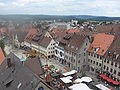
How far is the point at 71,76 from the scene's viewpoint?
2003 inches

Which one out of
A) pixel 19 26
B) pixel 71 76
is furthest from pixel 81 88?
pixel 19 26

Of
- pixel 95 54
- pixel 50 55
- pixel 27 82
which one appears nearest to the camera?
pixel 27 82

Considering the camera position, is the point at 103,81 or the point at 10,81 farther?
the point at 103,81

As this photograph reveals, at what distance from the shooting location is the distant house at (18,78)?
78.0 feet

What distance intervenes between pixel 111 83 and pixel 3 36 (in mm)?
98885

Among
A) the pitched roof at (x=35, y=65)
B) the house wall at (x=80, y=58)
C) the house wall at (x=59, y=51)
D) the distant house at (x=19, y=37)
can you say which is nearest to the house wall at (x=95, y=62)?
the house wall at (x=80, y=58)

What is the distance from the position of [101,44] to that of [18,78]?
34.3 metres

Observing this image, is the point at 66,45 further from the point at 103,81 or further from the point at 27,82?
the point at 27,82

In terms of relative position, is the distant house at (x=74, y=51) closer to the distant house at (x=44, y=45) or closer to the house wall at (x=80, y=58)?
the house wall at (x=80, y=58)

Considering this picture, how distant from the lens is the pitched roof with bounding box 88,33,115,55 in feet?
176

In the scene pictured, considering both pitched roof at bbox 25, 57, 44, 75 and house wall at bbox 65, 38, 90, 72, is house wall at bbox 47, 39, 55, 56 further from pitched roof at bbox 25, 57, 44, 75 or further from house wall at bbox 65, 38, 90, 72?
pitched roof at bbox 25, 57, 44, 75

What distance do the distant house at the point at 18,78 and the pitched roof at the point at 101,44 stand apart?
27.8 metres

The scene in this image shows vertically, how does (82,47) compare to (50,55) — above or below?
above

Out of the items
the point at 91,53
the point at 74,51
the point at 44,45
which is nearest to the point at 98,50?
the point at 91,53
